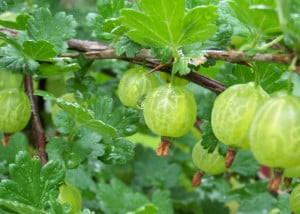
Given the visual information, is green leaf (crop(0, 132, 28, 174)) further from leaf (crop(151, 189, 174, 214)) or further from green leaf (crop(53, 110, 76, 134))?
leaf (crop(151, 189, 174, 214))

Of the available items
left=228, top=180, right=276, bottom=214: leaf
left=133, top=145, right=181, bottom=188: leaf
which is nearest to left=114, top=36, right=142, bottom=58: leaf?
left=228, top=180, right=276, bottom=214: leaf

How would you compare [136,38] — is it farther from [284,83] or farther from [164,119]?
[284,83]

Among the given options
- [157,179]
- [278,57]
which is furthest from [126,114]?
[157,179]

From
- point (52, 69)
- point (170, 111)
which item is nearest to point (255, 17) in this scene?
point (170, 111)

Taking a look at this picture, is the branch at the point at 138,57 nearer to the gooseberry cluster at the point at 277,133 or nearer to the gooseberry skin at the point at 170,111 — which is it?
the gooseberry skin at the point at 170,111

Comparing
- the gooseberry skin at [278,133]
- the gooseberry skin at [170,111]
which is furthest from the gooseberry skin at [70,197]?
the gooseberry skin at [278,133]
